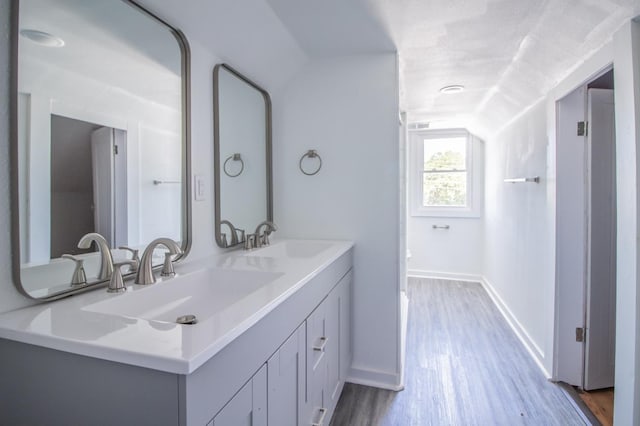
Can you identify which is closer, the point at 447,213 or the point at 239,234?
the point at 239,234

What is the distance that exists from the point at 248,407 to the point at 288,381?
0.93 ft

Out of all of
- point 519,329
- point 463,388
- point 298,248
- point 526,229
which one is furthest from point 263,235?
point 519,329

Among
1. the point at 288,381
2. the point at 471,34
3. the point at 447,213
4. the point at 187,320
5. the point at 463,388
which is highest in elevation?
the point at 471,34

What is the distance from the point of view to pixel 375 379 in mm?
2127

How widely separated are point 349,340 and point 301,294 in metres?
0.98

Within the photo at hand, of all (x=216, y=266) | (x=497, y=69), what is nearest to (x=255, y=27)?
(x=216, y=266)

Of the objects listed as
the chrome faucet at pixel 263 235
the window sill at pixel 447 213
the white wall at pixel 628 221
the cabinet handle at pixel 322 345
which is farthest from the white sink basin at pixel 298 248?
the window sill at pixel 447 213

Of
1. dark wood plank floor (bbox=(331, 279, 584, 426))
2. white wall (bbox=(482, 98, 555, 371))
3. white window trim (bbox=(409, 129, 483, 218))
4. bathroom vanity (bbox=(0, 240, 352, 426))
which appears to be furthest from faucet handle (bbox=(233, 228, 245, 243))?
white window trim (bbox=(409, 129, 483, 218))

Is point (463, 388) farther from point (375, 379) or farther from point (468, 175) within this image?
point (468, 175)

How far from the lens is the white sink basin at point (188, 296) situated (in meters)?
1.04

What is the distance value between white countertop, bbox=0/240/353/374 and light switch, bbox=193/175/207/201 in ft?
1.96

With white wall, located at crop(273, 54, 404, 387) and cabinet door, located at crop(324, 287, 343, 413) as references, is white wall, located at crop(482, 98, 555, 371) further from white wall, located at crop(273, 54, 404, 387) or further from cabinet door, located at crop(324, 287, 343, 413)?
cabinet door, located at crop(324, 287, 343, 413)

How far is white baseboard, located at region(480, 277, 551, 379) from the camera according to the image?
233 cm

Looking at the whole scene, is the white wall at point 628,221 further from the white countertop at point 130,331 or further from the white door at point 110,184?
the white door at point 110,184
